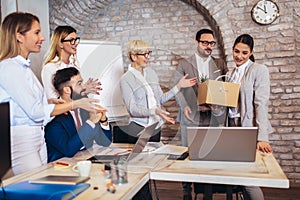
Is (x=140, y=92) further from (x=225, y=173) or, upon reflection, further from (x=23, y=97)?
(x=225, y=173)

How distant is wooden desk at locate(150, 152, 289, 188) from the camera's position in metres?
1.48

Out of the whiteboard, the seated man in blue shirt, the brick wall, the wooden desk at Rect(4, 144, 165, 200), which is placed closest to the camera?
the wooden desk at Rect(4, 144, 165, 200)

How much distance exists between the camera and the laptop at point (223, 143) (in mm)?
1703

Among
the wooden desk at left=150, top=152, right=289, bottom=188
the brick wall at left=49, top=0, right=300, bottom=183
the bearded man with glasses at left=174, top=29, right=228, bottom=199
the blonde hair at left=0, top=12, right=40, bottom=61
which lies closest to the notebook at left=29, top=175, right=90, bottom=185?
the wooden desk at left=150, top=152, right=289, bottom=188

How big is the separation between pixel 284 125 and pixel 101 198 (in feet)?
9.19

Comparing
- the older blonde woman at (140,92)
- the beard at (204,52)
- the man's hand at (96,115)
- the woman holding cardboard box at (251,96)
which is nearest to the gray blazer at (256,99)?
the woman holding cardboard box at (251,96)

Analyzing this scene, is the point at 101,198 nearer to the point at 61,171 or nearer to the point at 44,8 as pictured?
the point at 61,171

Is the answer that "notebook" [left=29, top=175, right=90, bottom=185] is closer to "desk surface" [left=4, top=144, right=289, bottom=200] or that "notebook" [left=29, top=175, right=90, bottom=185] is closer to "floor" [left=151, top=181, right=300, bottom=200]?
"desk surface" [left=4, top=144, right=289, bottom=200]

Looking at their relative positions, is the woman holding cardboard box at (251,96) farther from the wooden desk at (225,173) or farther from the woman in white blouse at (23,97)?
the woman in white blouse at (23,97)

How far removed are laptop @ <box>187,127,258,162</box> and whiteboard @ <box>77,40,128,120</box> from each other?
807 millimetres

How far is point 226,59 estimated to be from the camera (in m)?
3.71

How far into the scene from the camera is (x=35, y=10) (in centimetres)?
405

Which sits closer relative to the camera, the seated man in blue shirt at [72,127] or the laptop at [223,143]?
the laptop at [223,143]

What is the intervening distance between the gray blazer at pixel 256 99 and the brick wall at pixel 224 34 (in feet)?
2.84
